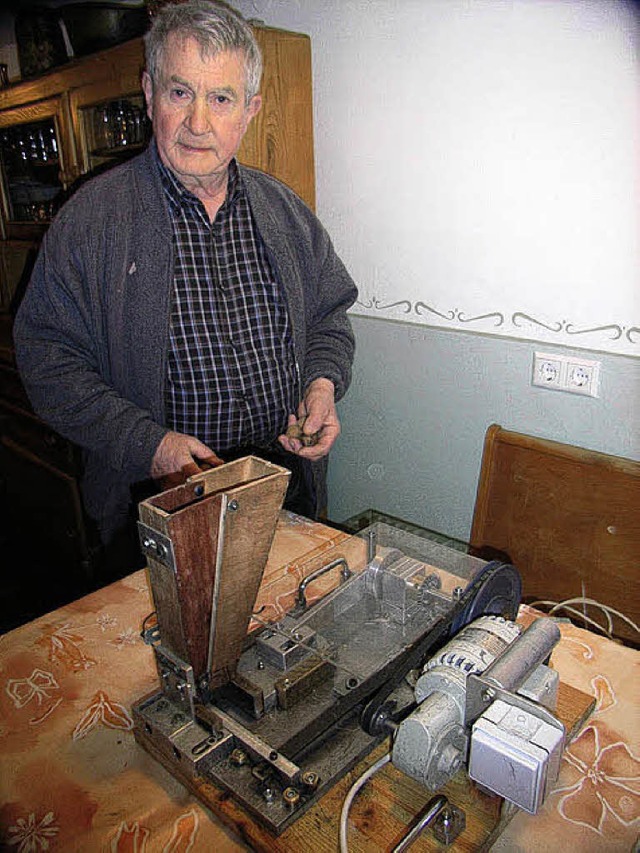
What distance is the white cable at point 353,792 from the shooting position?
0.62 m

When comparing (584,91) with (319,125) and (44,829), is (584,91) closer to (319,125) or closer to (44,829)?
(319,125)

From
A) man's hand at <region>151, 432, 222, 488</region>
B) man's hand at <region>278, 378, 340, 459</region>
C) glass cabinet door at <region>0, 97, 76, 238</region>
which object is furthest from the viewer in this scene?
glass cabinet door at <region>0, 97, 76, 238</region>

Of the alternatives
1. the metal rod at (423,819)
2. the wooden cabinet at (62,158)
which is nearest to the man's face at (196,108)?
the wooden cabinet at (62,158)

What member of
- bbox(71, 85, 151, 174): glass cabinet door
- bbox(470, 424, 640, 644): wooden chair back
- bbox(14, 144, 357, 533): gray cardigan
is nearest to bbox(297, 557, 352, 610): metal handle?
bbox(14, 144, 357, 533): gray cardigan

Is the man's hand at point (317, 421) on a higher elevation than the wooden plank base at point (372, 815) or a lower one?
higher

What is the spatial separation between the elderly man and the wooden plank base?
23.9 inches

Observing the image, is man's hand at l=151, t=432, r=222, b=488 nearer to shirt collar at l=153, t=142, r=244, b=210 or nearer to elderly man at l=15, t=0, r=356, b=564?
elderly man at l=15, t=0, r=356, b=564

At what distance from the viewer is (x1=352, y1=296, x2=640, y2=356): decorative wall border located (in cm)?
145

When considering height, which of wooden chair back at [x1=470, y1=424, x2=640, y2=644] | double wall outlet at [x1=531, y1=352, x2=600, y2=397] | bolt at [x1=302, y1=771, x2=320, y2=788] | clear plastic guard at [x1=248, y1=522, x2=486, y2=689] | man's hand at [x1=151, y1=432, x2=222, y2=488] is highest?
double wall outlet at [x1=531, y1=352, x2=600, y2=397]

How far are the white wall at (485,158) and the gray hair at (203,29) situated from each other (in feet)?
1.77

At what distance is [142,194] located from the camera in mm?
1348

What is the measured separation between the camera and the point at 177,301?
136 centimetres

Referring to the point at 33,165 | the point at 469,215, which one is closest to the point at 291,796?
the point at 469,215

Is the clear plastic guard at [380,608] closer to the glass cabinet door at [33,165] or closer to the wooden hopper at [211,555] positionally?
the wooden hopper at [211,555]
